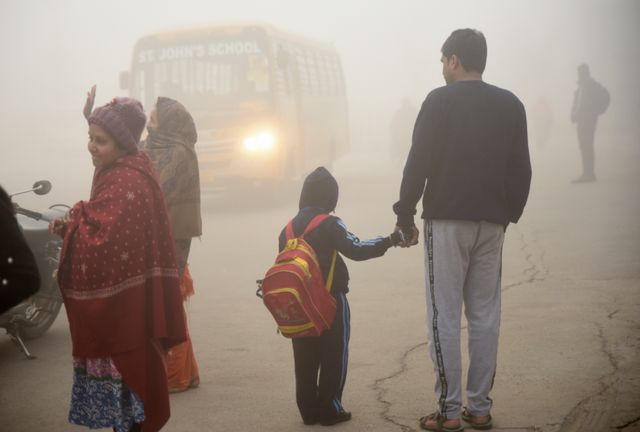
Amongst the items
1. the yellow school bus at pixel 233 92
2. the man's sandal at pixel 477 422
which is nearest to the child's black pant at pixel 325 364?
the man's sandal at pixel 477 422

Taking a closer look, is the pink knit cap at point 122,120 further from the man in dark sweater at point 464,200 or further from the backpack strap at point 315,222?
the man in dark sweater at point 464,200

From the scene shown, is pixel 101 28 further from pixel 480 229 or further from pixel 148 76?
pixel 480 229

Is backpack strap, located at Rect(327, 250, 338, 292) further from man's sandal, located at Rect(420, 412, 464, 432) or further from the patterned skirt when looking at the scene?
the patterned skirt

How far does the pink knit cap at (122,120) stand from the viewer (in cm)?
408

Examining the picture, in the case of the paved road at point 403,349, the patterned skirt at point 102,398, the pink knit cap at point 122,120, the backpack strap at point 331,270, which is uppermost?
the pink knit cap at point 122,120

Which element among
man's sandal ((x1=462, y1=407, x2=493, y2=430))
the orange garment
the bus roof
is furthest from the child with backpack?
the bus roof

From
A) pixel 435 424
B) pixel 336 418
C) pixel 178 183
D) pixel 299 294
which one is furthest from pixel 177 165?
pixel 435 424

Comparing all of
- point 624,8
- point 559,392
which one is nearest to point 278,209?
point 559,392

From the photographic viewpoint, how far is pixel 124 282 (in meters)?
4.01

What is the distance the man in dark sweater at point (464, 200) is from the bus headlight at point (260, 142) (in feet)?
40.8

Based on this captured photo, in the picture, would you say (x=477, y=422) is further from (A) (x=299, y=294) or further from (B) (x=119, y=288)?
(B) (x=119, y=288)

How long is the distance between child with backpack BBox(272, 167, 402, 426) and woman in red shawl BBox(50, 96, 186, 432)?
0.93 metres

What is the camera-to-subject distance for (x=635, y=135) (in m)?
40.6

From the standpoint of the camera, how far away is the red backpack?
15.4 feet
